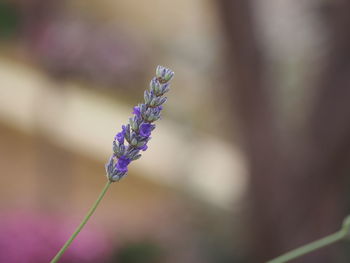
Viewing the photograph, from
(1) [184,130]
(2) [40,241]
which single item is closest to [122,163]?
(2) [40,241]

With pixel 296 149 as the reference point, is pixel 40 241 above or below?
below

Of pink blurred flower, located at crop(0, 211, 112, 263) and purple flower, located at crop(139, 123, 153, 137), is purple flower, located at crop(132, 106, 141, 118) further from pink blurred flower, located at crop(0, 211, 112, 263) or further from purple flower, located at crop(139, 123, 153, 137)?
pink blurred flower, located at crop(0, 211, 112, 263)

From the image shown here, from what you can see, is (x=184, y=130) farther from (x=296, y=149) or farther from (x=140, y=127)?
(x=140, y=127)

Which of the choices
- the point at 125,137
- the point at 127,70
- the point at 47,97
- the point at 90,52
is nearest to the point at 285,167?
the point at 90,52

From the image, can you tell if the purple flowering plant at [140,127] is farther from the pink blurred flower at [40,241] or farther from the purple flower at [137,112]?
the pink blurred flower at [40,241]

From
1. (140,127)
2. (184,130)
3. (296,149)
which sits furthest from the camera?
(184,130)

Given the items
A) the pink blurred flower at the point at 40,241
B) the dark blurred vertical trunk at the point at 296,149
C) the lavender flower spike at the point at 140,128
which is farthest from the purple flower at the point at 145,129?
the dark blurred vertical trunk at the point at 296,149

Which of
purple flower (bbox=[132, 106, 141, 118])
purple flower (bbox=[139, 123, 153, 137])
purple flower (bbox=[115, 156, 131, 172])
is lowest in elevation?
purple flower (bbox=[115, 156, 131, 172])

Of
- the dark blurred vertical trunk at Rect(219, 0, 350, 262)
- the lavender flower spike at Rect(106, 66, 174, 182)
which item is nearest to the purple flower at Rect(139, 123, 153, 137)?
the lavender flower spike at Rect(106, 66, 174, 182)
